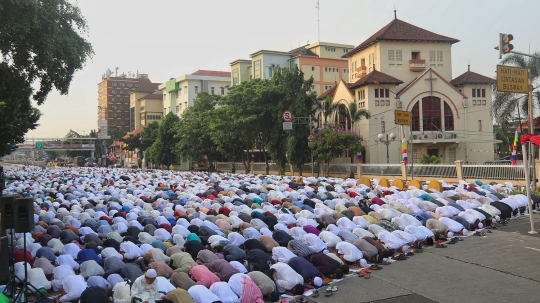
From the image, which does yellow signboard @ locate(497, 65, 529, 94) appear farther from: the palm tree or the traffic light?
the palm tree

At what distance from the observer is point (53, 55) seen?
1439cm

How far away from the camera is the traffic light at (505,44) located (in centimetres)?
1425

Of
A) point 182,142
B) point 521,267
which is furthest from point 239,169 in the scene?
point 521,267

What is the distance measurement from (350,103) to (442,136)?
7.87 meters

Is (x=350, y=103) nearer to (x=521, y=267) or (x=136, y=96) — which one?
(x=521, y=267)

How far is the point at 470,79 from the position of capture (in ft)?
135

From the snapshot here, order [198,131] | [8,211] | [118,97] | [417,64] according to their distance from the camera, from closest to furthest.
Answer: [8,211], [417,64], [198,131], [118,97]

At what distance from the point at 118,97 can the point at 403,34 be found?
101748 millimetres

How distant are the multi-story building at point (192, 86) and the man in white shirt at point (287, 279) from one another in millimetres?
67449

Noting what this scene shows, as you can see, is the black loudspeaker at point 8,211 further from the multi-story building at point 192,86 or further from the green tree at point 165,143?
the multi-story building at point 192,86

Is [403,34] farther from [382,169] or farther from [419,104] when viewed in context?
[382,169]

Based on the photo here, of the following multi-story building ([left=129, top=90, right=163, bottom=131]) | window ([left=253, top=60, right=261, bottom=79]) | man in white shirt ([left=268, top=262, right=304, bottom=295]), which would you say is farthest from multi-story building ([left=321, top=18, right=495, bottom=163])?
multi-story building ([left=129, top=90, right=163, bottom=131])

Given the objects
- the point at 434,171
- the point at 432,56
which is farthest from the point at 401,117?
the point at 432,56

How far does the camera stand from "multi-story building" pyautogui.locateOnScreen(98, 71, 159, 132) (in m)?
129
